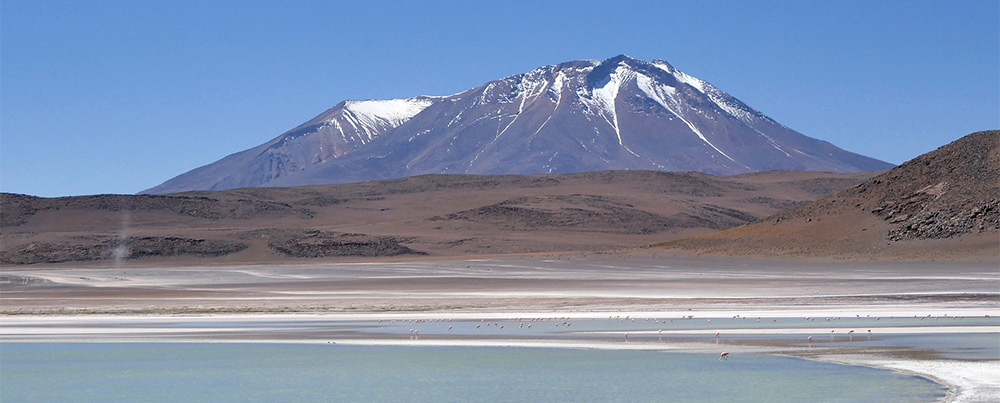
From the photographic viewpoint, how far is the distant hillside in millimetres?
81750

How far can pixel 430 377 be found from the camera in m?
Result: 19.4

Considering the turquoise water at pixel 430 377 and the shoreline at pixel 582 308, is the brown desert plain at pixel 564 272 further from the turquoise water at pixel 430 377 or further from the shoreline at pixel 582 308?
the turquoise water at pixel 430 377

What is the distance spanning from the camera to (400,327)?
3011cm

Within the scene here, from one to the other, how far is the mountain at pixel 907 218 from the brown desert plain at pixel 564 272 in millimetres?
142

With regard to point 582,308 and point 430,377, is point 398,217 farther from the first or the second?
point 430,377

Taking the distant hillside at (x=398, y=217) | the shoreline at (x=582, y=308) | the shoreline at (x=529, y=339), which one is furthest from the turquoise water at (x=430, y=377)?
the distant hillside at (x=398, y=217)

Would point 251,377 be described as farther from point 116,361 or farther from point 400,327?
point 400,327

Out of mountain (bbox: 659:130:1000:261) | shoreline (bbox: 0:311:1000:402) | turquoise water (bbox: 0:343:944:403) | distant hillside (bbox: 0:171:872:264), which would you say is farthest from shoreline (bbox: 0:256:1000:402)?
distant hillside (bbox: 0:171:872:264)

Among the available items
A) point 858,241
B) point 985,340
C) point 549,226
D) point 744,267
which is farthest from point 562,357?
point 549,226

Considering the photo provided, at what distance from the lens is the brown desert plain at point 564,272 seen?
2662cm

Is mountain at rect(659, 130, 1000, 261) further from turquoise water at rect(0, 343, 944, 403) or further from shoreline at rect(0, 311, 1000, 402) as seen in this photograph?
turquoise water at rect(0, 343, 944, 403)

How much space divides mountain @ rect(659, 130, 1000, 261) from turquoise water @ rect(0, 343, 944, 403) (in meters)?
38.1

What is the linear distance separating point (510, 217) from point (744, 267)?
164 ft

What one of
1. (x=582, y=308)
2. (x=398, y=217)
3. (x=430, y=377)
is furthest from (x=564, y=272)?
(x=398, y=217)
